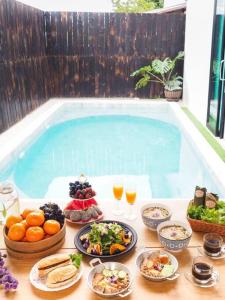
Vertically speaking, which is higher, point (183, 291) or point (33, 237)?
point (33, 237)

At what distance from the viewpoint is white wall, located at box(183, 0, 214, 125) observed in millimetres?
6125

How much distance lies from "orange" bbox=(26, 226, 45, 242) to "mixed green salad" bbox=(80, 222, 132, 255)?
209 millimetres

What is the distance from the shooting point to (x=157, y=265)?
1.45 metres

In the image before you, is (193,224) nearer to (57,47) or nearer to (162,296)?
(162,296)

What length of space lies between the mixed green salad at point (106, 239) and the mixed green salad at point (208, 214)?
37 cm

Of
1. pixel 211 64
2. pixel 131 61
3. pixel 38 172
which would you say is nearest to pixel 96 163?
pixel 38 172

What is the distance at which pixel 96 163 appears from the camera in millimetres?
4961

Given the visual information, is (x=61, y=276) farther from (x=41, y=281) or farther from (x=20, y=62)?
(x=20, y=62)

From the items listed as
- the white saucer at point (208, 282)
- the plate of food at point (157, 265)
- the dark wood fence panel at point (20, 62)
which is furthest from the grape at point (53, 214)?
the dark wood fence panel at point (20, 62)

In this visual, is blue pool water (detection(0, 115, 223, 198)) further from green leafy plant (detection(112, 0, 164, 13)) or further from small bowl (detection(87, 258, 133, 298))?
green leafy plant (detection(112, 0, 164, 13))

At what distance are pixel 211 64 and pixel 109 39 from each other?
3666 mm

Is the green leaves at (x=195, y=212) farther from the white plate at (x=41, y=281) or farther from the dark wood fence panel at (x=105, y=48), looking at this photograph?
the dark wood fence panel at (x=105, y=48)

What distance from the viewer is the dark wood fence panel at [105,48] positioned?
8258mm

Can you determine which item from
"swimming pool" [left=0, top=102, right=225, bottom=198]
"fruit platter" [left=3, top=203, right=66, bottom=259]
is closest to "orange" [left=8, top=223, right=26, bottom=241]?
"fruit platter" [left=3, top=203, right=66, bottom=259]
